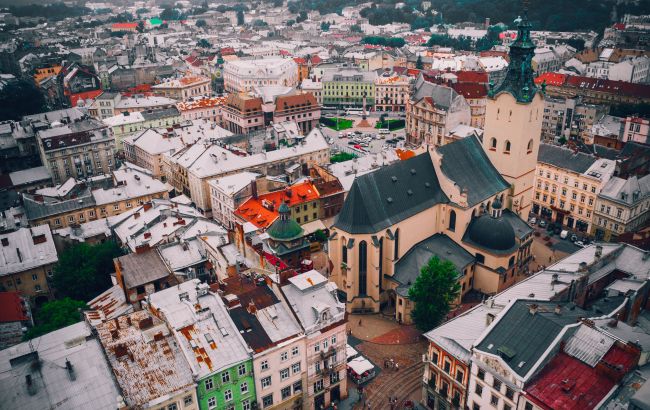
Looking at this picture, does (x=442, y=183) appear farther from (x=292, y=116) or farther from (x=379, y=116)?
(x=379, y=116)

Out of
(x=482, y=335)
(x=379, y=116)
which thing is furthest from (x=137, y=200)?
(x=379, y=116)

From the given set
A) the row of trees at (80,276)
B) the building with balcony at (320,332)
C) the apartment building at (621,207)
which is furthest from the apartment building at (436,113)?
the building with balcony at (320,332)

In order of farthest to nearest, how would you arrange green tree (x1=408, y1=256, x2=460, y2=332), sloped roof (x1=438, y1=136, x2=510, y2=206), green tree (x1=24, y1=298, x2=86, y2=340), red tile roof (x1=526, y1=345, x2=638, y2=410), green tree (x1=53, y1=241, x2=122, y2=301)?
sloped roof (x1=438, y1=136, x2=510, y2=206), green tree (x1=53, y1=241, x2=122, y2=301), green tree (x1=408, y1=256, x2=460, y2=332), green tree (x1=24, y1=298, x2=86, y2=340), red tile roof (x1=526, y1=345, x2=638, y2=410)

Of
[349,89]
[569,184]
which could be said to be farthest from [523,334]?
[349,89]

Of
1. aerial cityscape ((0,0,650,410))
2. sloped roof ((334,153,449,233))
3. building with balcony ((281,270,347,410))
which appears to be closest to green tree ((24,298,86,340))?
aerial cityscape ((0,0,650,410))

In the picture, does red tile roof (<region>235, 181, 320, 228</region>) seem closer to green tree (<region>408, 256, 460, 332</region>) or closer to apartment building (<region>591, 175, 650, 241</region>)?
green tree (<region>408, 256, 460, 332</region>)

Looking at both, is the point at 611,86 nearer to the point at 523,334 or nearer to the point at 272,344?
the point at 523,334

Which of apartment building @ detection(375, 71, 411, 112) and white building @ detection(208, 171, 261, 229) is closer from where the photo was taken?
white building @ detection(208, 171, 261, 229)
